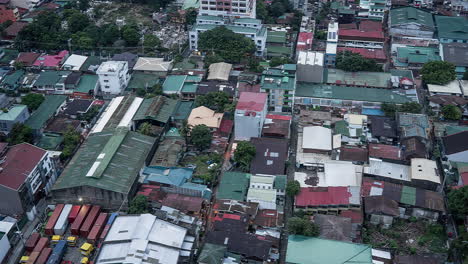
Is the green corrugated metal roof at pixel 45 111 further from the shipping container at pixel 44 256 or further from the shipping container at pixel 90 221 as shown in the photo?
the shipping container at pixel 44 256

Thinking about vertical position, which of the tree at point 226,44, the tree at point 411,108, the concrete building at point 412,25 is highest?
the concrete building at point 412,25

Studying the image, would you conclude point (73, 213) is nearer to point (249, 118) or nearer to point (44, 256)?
point (44, 256)

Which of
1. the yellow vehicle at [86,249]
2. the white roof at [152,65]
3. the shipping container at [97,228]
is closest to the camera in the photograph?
the yellow vehicle at [86,249]

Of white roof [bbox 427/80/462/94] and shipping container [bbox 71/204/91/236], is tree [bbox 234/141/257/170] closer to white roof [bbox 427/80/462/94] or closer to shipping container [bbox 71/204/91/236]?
shipping container [bbox 71/204/91/236]

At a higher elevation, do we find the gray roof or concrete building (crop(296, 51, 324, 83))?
the gray roof

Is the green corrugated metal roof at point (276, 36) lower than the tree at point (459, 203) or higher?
higher

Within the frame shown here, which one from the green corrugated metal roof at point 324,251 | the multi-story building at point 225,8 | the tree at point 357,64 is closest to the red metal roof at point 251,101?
the tree at point 357,64

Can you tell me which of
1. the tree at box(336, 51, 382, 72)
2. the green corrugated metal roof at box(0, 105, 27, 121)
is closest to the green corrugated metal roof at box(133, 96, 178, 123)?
the green corrugated metal roof at box(0, 105, 27, 121)

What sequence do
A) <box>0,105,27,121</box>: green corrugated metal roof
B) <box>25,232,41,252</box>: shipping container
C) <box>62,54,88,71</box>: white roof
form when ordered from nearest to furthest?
<box>25,232,41,252</box>: shipping container
<box>0,105,27,121</box>: green corrugated metal roof
<box>62,54,88,71</box>: white roof
